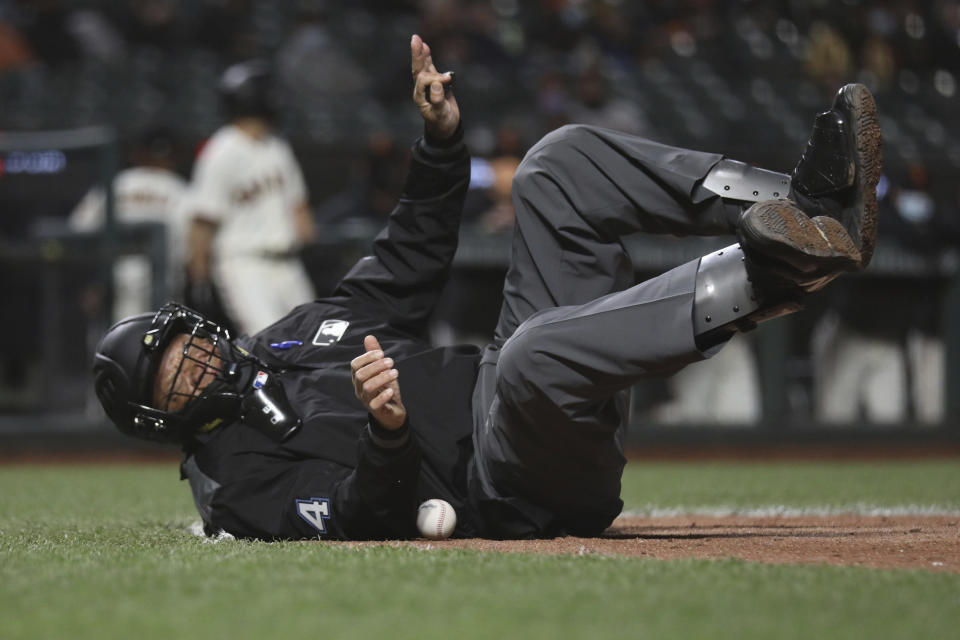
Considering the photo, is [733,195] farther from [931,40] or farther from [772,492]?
[931,40]

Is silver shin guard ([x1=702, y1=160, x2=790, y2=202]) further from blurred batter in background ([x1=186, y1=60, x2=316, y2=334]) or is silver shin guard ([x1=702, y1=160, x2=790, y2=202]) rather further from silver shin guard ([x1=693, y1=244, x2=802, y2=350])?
blurred batter in background ([x1=186, y1=60, x2=316, y2=334])

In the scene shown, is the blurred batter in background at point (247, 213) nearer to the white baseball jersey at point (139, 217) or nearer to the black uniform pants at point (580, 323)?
the white baseball jersey at point (139, 217)

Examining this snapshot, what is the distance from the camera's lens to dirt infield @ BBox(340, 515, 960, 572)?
2.50 meters

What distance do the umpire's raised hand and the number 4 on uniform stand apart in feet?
3.26

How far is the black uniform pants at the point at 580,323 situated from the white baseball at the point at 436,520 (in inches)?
3.2

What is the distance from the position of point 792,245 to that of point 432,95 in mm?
1235

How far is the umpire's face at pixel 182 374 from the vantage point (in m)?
2.98

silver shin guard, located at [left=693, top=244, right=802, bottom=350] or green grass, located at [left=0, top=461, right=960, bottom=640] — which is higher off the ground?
silver shin guard, located at [left=693, top=244, right=802, bottom=350]

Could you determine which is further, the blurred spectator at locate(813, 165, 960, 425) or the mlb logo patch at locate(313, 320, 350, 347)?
the blurred spectator at locate(813, 165, 960, 425)

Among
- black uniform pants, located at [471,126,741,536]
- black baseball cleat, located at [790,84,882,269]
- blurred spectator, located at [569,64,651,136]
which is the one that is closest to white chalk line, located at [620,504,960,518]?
black uniform pants, located at [471,126,741,536]

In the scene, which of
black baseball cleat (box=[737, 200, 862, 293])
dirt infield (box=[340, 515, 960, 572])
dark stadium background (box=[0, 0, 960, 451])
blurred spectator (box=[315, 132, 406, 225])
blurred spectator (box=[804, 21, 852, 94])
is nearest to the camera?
black baseball cleat (box=[737, 200, 862, 293])

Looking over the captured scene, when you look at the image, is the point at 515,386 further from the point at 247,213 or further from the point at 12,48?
the point at 12,48

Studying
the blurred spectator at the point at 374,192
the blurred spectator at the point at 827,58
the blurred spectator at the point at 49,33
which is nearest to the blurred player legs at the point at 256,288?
the blurred spectator at the point at 374,192

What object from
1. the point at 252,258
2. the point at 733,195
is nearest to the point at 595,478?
the point at 733,195
